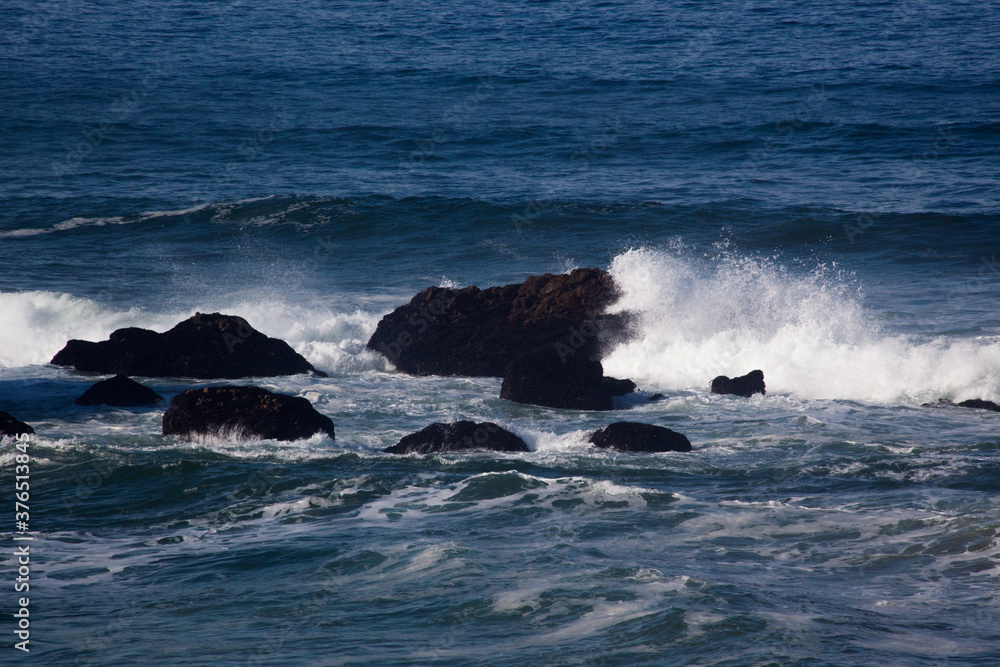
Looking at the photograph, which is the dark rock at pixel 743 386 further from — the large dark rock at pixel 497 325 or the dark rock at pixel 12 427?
the dark rock at pixel 12 427

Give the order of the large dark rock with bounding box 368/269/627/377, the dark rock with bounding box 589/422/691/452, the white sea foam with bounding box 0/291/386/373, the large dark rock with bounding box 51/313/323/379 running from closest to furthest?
1. the dark rock with bounding box 589/422/691/452
2. the large dark rock with bounding box 51/313/323/379
3. the large dark rock with bounding box 368/269/627/377
4. the white sea foam with bounding box 0/291/386/373

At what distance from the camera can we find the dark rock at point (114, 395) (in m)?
11.4

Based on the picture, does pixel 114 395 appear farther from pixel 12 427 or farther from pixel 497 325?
pixel 497 325

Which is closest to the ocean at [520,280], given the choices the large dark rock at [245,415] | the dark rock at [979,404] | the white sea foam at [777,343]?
the white sea foam at [777,343]

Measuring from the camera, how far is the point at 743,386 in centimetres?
1227

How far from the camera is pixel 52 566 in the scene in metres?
6.81

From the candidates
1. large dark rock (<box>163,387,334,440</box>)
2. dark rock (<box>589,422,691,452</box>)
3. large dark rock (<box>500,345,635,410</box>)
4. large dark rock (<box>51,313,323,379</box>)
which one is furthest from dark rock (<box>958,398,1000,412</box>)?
large dark rock (<box>51,313,323,379</box>)

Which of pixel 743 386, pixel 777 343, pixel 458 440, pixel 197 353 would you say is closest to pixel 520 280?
pixel 777 343

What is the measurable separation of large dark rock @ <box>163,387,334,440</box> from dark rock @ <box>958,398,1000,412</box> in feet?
25.4

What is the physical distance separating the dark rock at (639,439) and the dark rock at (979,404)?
4.24 meters

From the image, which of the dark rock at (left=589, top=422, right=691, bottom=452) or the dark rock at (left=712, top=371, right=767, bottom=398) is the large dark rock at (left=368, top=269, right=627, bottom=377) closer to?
the dark rock at (left=712, top=371, right=767, bottom=398)

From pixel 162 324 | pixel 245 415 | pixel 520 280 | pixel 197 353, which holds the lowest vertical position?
pixel 245 415

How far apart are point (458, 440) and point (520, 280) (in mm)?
9969

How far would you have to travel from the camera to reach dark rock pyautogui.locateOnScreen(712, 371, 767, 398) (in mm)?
12242
